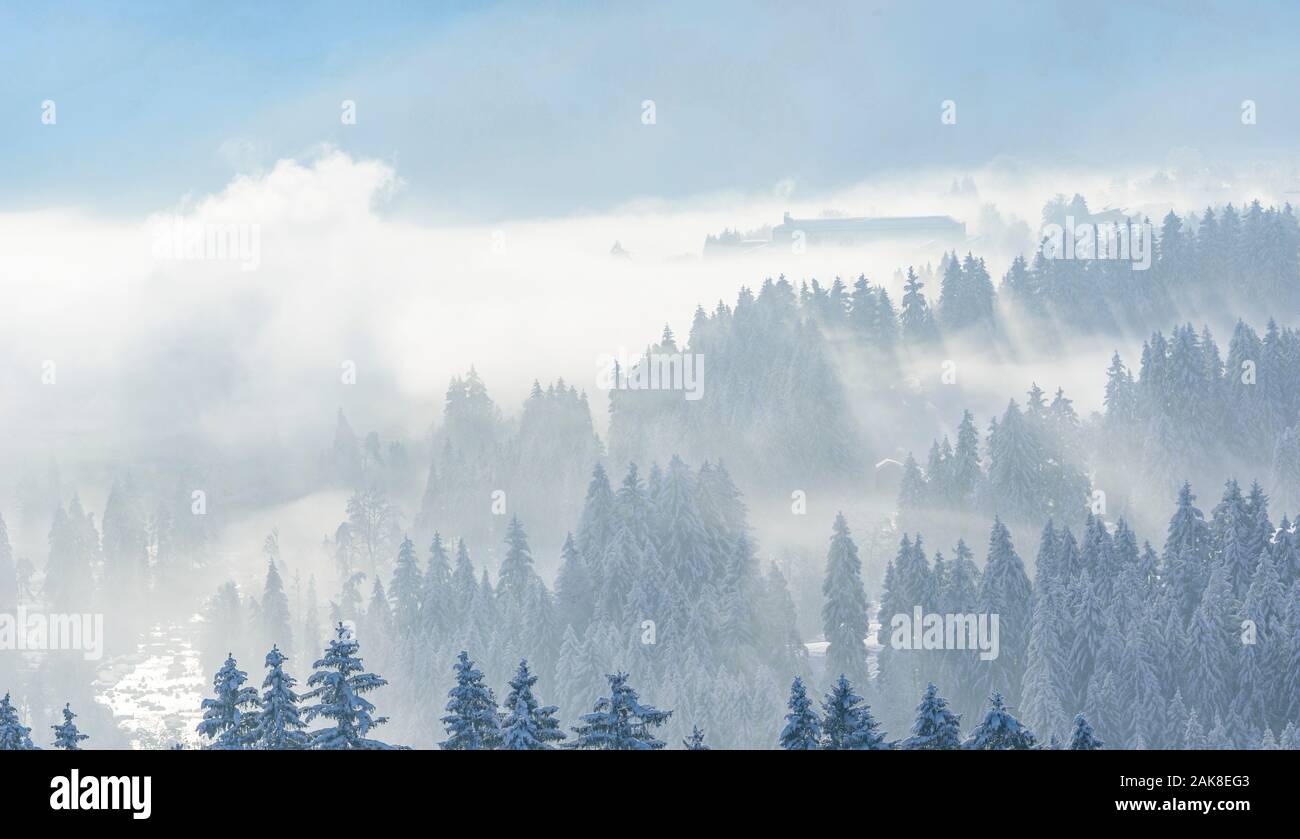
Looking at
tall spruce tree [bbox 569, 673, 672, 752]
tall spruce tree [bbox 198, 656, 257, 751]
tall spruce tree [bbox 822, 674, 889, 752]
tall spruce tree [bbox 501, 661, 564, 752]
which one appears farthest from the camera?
tall spruce tree [bbox 822, 674, 889, 752]

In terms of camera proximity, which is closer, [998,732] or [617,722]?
[617,722]

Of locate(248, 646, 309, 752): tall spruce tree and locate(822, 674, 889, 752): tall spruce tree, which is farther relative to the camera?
locate(822, 674, 889, 752): tall spruce tree

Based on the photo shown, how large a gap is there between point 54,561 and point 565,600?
10249 cm

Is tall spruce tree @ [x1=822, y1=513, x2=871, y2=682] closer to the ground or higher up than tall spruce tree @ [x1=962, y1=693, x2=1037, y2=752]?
higher up

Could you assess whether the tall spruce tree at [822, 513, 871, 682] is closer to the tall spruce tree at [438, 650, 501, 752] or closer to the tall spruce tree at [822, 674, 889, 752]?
the tall spruce tree at [822, 674, 889, 752]

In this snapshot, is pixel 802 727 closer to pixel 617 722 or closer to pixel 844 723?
pixel 844 723

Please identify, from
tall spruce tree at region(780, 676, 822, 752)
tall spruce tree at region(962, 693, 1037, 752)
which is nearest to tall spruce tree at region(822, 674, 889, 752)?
tall spruce tree at region(780, 676, 822, 752)

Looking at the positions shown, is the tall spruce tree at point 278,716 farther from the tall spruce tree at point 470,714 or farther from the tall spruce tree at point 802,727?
the tall spruce tree at point 802,727

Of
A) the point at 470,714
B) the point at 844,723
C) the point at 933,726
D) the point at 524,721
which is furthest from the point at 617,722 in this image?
the point at 933,726

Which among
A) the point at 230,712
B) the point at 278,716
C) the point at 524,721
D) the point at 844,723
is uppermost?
the point at 230,712

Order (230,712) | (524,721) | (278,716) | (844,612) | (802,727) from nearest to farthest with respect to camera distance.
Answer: (524,721), (802,727), (278,716), (230,712), (844,612)

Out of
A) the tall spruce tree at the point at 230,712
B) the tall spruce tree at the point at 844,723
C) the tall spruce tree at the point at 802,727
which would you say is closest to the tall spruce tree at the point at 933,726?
the tall spruce tree at the point at 844,723
